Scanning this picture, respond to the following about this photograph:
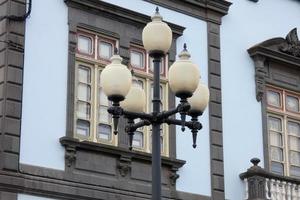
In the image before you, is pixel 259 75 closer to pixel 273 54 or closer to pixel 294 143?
pixel 273 54

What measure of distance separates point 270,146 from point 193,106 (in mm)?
A: 7336

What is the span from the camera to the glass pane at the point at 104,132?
15531 mm

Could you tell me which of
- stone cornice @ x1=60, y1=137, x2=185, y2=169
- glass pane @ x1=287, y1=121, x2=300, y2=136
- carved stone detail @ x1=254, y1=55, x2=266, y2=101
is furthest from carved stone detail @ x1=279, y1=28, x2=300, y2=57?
stone cornice @ x1=60, y1=137, x2=185, y2=169

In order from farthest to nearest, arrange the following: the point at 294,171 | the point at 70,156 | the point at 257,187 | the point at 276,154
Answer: the point at 294,171 → the point at 276,154 → the point at 257,187 → the point at 70,156

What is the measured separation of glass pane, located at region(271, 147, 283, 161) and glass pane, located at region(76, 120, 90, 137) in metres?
4.59

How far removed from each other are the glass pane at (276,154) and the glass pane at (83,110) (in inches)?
180

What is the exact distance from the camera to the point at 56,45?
1516 centimetres

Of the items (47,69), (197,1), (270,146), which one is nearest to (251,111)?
(270,146)

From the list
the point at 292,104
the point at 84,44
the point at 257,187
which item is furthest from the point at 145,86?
the point at 292,104

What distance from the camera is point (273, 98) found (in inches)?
730

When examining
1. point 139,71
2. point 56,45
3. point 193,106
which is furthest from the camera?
point 139,71

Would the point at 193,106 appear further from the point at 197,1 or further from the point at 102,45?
the point at 197,1

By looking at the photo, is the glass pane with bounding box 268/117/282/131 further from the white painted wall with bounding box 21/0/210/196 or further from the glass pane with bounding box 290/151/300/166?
the white painted wall with bounding box 21/0/210/196

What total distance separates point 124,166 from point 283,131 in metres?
4.47
